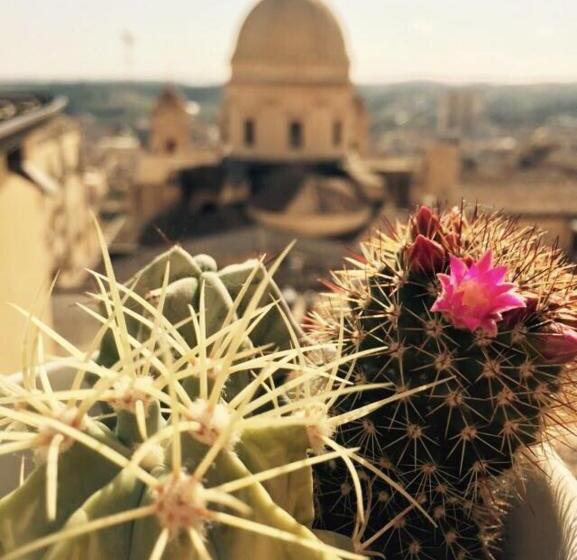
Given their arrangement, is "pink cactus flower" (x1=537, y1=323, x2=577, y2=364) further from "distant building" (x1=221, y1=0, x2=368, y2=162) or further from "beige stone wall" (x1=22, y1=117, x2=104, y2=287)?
"distant building" (x1=221, y1=0, x2=368, y2=162)

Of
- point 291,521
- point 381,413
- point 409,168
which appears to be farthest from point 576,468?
point 409,168

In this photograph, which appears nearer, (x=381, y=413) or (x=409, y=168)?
(x=381, y=413)

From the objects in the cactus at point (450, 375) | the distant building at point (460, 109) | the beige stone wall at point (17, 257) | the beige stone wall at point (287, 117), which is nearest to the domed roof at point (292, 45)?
the beige stone wall at point (287, 117)

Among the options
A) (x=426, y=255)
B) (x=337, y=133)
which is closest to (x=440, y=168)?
(x=337, y=133)

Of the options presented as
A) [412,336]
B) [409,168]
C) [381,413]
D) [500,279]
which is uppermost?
[500,279]

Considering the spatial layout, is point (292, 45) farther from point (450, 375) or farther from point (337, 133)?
point (450, 375)

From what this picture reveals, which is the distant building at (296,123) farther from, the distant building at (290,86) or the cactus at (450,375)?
the cactus at (450,375)

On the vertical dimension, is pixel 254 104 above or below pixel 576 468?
below

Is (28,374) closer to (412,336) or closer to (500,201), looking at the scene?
(412,336)
